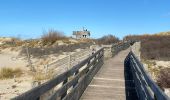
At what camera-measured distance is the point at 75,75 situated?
12867 mm

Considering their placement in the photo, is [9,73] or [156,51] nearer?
[9,73]

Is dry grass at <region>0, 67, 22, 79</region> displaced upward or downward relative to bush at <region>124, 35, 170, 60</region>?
downward

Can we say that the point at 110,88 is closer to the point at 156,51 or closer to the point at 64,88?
the point at 64,88

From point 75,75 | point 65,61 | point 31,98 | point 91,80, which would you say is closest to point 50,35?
point 65,61

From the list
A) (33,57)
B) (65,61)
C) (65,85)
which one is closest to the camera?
(65,85)

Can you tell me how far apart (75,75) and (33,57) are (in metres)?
Result: 41.8

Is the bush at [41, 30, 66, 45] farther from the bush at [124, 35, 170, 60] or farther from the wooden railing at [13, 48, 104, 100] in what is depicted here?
the wooden railing at [13, 48, 104, 100]

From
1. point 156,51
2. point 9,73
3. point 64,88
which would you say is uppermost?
point 64,88

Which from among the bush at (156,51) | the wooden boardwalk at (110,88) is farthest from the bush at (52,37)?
the wooden boardwalk at (110,88)

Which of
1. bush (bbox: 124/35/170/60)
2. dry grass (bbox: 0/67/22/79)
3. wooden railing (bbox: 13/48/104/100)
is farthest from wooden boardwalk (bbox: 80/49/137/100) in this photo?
bush (bbox: 124/35/170/60)

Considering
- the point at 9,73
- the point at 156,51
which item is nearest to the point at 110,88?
the point at 9,73

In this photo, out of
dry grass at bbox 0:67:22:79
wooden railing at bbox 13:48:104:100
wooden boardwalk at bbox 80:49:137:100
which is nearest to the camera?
wooden railing at bbox 13:48:104:100

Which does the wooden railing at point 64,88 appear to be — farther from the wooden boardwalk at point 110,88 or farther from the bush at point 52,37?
the bush at point 52,37

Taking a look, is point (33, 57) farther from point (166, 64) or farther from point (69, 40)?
point (166, 64)
